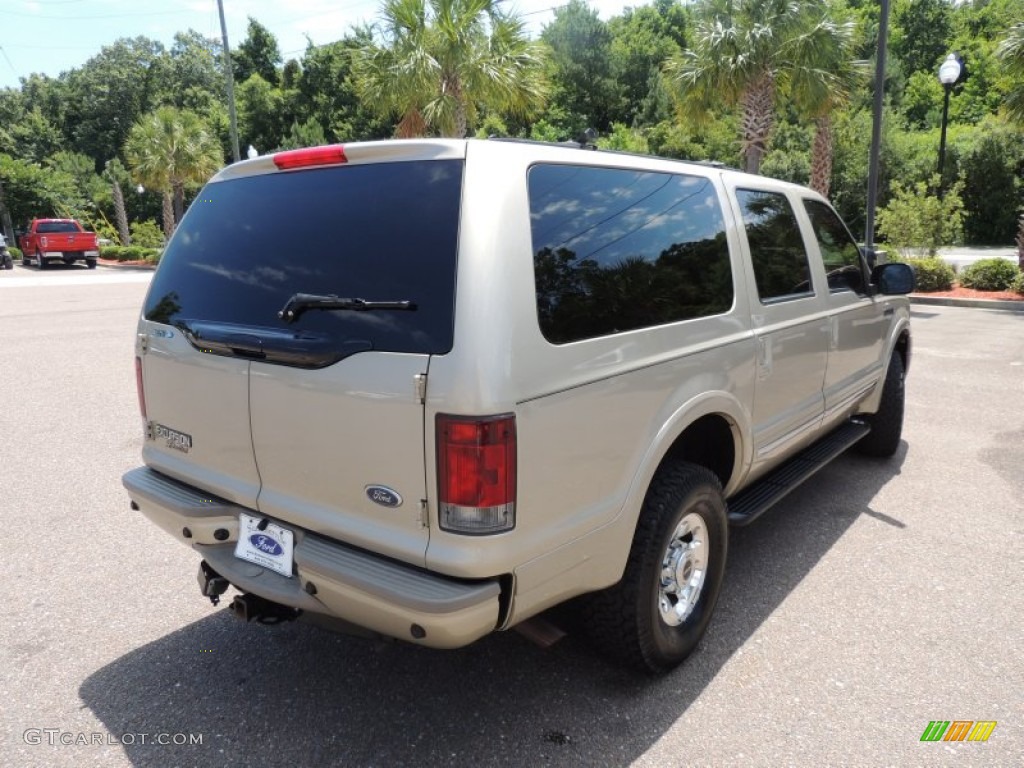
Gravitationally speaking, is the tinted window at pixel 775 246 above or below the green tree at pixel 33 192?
below

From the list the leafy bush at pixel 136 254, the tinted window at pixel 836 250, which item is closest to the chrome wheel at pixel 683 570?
the tinted window at pixel 836 250

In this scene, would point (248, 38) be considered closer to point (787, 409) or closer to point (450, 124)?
point (450, 124)

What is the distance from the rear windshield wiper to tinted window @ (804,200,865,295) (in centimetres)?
279

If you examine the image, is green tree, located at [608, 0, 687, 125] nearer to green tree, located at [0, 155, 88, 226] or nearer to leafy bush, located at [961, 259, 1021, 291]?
leafy bush, located at [961, 259, 1021, 291]

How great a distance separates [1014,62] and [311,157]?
15.9 m

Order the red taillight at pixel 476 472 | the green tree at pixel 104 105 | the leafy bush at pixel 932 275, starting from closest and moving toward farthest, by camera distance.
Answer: the red taillight at pixel 476 472 → the leafy bush at pixel 932 275 → the green tree at pixel 104 105

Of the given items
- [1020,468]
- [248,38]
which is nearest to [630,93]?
[248,38]

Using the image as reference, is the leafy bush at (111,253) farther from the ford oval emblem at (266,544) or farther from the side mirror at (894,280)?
the ford oval emblem at (266,544)

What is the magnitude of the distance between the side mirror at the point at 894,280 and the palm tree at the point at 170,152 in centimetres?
3150

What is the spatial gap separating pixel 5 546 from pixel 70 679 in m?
1.56

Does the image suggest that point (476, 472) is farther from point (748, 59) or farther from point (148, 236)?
point (148, 236)

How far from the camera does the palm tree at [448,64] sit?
1608cm

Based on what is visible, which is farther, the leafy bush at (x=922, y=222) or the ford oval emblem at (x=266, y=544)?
the leafy bush at (x=922, y=222)

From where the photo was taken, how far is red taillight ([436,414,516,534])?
1.90m
